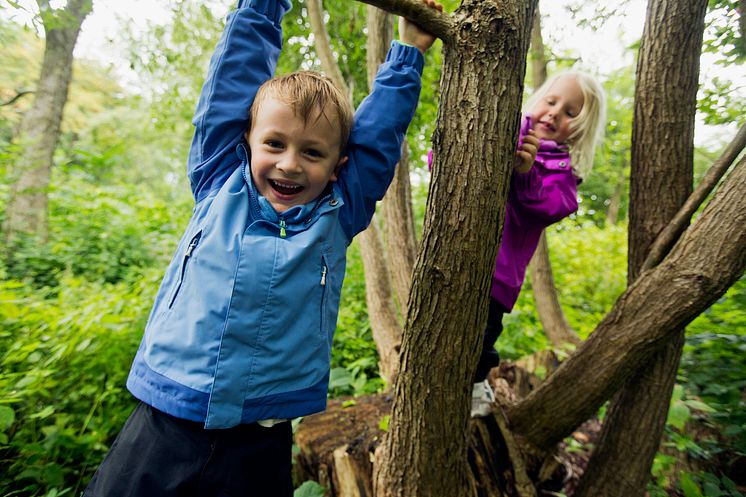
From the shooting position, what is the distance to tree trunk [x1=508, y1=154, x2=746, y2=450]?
4.51ft

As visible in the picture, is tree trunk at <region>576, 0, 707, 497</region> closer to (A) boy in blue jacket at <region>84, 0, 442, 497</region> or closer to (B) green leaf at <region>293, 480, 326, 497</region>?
(A) boy in blue jacket at <region>84, 0, 442, 497</region>

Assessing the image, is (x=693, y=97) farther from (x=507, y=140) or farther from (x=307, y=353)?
(x=307, y=353)

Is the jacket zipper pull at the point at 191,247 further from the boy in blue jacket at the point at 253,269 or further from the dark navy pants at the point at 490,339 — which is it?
the dark navy pants at the point at 490,339

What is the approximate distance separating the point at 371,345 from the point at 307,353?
2296mm

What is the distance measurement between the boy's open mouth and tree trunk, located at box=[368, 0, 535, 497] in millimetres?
415

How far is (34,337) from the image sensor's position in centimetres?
200

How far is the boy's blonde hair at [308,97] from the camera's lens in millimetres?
1193

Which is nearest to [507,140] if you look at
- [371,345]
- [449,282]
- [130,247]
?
[449,282]

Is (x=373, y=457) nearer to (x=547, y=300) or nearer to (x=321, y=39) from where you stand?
(x=321, y=39)

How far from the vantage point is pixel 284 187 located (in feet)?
4.12

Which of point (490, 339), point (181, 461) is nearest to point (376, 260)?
point (490, 339)

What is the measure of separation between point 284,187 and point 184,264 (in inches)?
14.9

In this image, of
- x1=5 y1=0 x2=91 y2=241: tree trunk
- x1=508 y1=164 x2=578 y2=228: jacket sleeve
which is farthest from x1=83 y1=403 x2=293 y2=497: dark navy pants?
x1=5 y1=0 x2=91 y2=241: tree trunk

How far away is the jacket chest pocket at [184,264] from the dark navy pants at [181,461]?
0.33 meters
